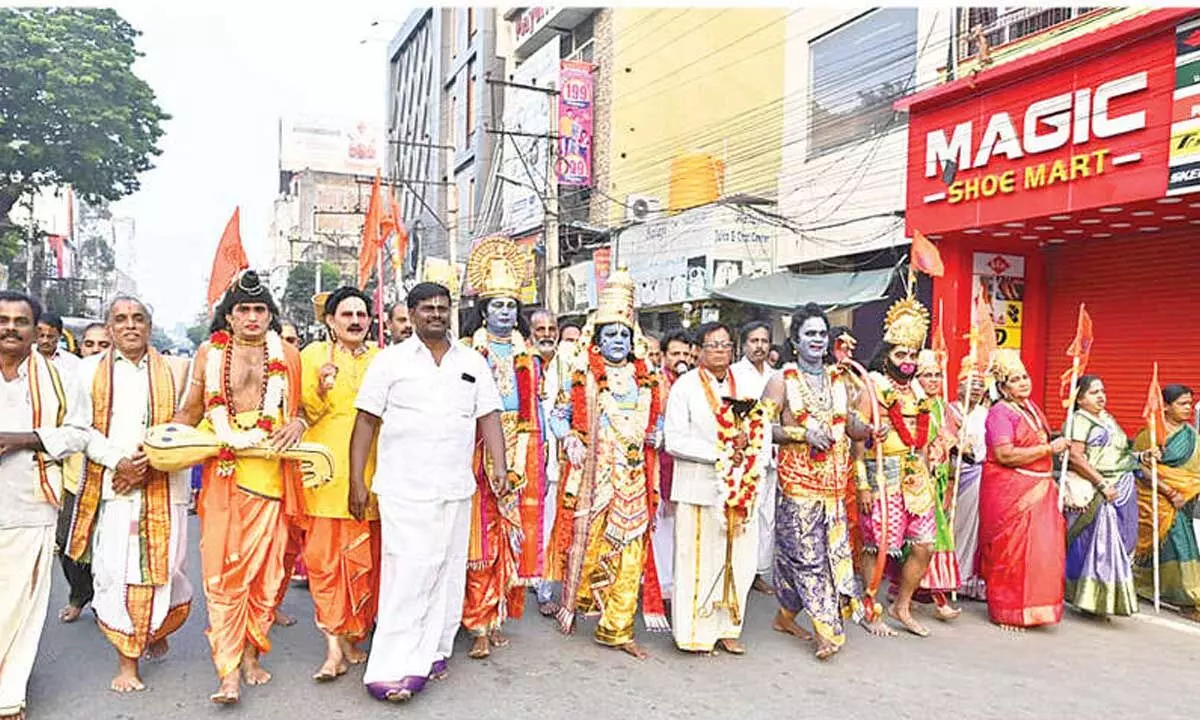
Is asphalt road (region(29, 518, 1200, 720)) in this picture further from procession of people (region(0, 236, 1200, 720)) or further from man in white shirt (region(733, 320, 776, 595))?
man in white shirt (region(733, 320, 776, 595))

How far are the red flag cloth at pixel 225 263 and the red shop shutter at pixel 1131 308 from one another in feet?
Answer: 28.1

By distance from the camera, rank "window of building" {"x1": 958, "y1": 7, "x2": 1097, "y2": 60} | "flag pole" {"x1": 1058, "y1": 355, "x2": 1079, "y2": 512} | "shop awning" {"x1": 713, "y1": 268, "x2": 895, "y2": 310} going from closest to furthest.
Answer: "flag pole" {"x1": 1058, "y1": 355, "x2": 1079, "y2": 512}, "window of building" {"x1": 958, "y1": 7, "x2": 1097, "y2": 60}, "shop awning" {"x1": 713, "y1": 268, "x2": 895, "y2": 310}

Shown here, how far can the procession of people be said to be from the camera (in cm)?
420

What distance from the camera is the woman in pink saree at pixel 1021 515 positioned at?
553cm

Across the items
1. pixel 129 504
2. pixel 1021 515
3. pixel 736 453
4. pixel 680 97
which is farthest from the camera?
pixel 680 97

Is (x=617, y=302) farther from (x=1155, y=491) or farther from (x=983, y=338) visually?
(x=1155, y=491)

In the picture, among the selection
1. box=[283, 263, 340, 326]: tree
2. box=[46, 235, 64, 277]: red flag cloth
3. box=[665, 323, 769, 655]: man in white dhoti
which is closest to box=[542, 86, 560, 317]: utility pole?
box=[665, 323, 769, 655]: man in white dhoti

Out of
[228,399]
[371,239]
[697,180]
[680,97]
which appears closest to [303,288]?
[680,97]

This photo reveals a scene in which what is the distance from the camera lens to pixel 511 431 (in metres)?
5.46

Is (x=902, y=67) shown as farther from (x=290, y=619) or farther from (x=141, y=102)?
(x=141, y=102)

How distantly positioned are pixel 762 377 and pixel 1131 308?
5929mm

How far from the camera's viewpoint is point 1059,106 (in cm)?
943

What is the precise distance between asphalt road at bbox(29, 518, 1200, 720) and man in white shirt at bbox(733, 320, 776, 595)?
1207mm

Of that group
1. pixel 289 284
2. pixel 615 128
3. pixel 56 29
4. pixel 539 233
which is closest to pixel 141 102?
pixel 56 29
